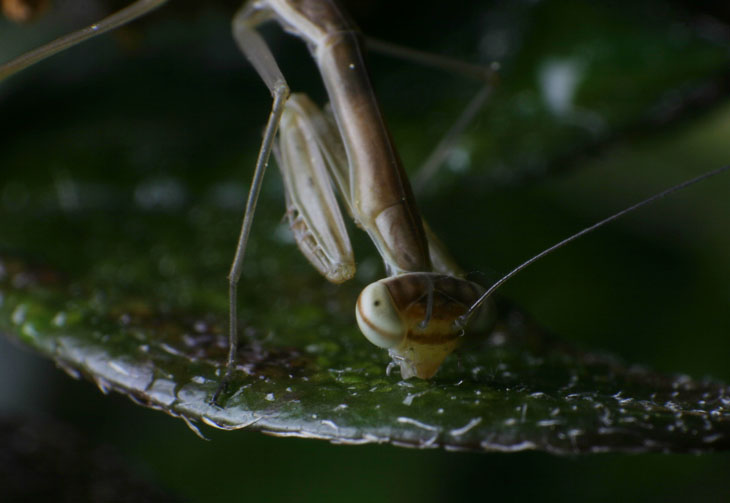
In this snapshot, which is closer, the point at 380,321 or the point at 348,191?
the point at 380,321

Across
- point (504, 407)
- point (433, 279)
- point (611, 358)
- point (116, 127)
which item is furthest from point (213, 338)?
point (116, 127)

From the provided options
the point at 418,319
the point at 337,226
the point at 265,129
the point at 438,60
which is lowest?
the point at 418,319

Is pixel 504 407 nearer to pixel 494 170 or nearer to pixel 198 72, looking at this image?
pixel 494 170

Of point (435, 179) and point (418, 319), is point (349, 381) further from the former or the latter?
point (435, 179)

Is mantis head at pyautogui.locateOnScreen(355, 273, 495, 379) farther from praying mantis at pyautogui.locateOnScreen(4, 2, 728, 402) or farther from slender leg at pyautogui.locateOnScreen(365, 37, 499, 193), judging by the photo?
slender leg at pyautogui.locateOnScreen(365, 37, 499, 193)

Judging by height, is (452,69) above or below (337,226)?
above

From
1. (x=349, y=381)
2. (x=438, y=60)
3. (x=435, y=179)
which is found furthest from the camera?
(x=438, y=60)

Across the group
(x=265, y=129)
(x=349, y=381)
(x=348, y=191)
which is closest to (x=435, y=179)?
(x=348, y=191)
